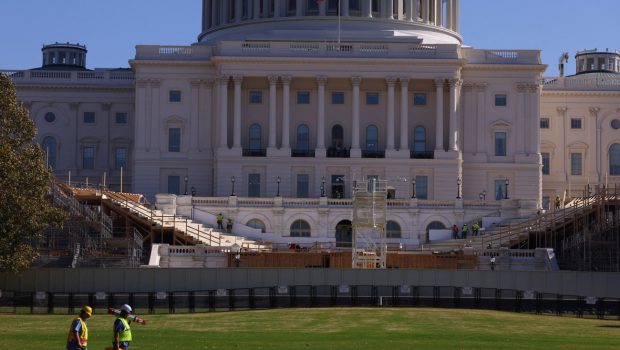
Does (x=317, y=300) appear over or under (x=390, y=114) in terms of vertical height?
under

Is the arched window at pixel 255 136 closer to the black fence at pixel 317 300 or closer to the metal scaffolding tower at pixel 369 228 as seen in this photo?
the metal scaffolding tower at pixel 369 228

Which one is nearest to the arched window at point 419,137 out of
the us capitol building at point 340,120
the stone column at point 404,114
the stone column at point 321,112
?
the us capitol building at point 340,120

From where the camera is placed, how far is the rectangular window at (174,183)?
145 m

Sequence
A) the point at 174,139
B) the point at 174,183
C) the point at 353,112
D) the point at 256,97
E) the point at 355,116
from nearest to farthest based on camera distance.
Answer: the point at 355,116
the point at 353,112
the point at 174,183
the point at 256,97
the point at 174,139

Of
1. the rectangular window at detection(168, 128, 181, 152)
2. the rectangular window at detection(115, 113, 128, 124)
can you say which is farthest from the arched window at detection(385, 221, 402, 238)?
the rectangular window at detection(115, 113, 128, 124)

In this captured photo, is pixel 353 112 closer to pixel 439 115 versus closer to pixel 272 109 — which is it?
pixel 272 109

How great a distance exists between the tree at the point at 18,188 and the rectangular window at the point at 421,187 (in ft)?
177

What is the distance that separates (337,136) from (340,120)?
1.41 meters

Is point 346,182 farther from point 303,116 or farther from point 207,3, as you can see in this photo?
point 207,3

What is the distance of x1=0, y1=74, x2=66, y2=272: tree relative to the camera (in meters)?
86.8

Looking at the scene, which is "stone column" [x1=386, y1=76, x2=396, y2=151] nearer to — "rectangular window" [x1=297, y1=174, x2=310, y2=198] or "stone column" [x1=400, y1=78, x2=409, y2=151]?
"stone column" [x1=400, y1=78, x2=409, y2=151]

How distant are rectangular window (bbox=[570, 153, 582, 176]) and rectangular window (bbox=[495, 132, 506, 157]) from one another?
11468mm

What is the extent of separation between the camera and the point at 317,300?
8369 centimetres

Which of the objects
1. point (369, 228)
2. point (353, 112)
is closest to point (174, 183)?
point (353, 112)
